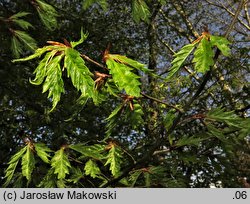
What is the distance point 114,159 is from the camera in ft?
8.43

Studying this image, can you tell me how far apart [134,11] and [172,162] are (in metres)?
1.13

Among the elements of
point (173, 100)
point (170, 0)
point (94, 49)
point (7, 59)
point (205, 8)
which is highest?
point (205, 8)

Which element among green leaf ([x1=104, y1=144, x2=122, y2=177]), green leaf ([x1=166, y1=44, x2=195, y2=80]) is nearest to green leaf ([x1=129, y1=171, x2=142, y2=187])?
green leaf ([x1=104, y1=144, x2=122, y2=177])

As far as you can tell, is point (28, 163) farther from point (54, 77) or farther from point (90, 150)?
point (54, 77)

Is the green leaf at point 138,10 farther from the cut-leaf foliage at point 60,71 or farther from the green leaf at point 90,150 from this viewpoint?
the cut-leaf foliage at point 60,71

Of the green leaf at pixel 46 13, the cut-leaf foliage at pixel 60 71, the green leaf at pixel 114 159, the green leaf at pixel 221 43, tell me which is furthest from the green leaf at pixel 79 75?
the green leaf at pixel 46 13

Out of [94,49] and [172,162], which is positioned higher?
[94,49]

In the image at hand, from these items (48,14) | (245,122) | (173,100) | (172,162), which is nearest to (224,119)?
(245,122)

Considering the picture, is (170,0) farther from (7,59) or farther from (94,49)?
(7,59)

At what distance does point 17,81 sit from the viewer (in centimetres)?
525

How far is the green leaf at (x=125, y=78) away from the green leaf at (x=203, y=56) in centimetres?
25

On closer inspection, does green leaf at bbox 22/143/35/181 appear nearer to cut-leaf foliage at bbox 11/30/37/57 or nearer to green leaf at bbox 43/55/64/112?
green leaf at bbox 43/55/64/112

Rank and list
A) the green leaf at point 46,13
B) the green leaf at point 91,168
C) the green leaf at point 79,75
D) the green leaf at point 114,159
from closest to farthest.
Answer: the green leaf at point 79,75, the green leaf at point 114,159, the green leaf at point 91,168, the green leaf at point 46,13

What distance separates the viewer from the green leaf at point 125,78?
1603 mm
